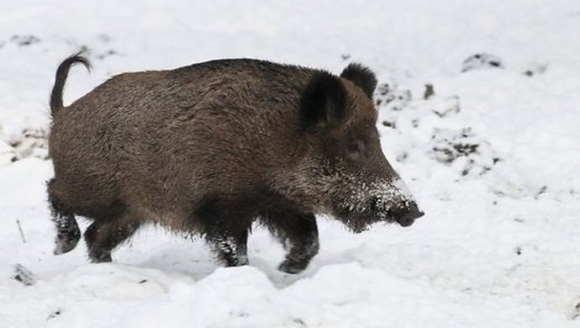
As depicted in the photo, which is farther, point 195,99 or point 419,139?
point 419,139

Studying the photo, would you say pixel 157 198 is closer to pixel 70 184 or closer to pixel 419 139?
pixel 70 184

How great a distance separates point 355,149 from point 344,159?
0.29 feet

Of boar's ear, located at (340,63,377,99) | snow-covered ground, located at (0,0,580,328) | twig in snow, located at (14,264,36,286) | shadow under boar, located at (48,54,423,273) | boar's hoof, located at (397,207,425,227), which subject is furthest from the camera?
boar's ear, located at (340,63,377,99)

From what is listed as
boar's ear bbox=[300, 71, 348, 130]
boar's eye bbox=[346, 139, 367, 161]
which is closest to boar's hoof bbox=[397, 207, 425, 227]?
boar's eye bbox=[346, 139, 367, 161]

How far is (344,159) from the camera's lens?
19.9 ft

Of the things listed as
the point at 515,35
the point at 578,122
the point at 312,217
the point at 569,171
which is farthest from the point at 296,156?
the point at 515,35

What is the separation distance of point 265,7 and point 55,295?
290 inches

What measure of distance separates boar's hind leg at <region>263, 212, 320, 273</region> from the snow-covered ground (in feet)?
0.47

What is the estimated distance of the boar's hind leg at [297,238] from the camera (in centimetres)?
636

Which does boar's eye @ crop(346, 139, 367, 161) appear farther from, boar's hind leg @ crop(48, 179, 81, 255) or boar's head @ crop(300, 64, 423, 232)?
boar's hind leg @ crop(48, 179, 81, 255)

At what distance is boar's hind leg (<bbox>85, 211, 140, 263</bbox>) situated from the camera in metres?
6.93

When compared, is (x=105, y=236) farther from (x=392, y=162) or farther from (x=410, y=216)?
(x=392, y=162)

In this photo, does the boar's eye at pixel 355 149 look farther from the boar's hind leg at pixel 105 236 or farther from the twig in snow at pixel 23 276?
the twig in snow at pixel 23 276

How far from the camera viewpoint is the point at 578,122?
29.3 feet
